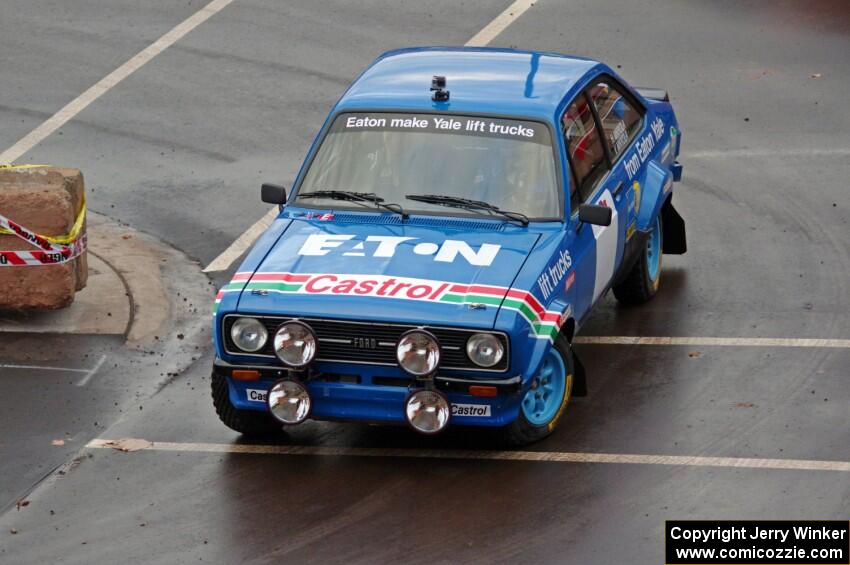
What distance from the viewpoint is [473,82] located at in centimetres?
1054

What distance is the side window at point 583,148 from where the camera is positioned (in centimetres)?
1009

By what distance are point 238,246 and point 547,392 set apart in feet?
14.7

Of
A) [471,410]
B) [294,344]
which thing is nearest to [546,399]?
[471,410]

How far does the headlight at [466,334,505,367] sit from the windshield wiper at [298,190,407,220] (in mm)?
1365

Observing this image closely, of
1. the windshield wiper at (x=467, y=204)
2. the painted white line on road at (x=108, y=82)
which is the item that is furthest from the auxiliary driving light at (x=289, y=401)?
the painted white line on road at (x=108, y=82)

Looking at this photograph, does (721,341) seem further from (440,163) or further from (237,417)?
(237,417)

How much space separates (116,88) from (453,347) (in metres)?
9.26

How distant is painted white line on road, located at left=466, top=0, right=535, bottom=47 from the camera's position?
696 inches

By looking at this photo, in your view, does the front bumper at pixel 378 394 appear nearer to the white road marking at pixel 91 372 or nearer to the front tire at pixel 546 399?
the front tire at pixel 546 399

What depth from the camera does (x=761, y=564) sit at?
7.95 metres

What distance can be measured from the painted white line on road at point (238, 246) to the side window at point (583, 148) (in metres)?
3.50

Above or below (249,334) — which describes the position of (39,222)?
above

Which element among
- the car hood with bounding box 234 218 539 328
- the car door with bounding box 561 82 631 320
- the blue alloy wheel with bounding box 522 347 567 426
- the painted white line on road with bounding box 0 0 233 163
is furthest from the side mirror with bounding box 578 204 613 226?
the painted white line on road with bounding box 0 0 233 163

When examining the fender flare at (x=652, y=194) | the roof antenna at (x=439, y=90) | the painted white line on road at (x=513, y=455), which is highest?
the roof antenna at (x=439, y=90)
